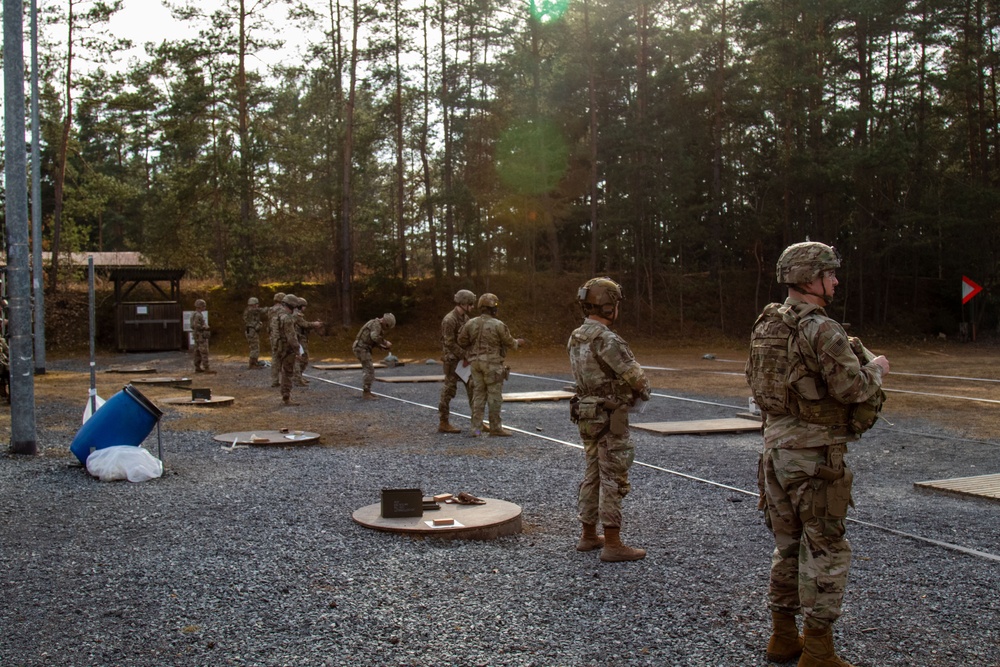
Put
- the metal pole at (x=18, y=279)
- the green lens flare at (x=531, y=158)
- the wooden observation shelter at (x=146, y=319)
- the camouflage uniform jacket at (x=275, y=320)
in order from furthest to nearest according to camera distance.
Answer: the green lens flare at (x=531, y=158), the wooden observation shelter at (x=146, y=319), the camouflage uniform jacket at (x=275, y=320), the metal pole at (x=18, y=279)

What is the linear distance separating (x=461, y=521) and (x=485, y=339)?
5534 millimetres

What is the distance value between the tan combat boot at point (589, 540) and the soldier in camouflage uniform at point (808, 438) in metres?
2.12

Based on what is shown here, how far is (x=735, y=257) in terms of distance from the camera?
141 ft

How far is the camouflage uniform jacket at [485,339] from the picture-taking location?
12.4 meters

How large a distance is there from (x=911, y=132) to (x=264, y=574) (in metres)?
38.4

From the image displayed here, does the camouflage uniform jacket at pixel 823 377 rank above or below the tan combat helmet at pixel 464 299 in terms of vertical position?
below

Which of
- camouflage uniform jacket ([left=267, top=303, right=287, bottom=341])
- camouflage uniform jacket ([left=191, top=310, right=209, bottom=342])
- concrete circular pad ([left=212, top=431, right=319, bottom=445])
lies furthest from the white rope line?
camouflage uniform jacket ([left=191, top=310, right=209, bottom=342])

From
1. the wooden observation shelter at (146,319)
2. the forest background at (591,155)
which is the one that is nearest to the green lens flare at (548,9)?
the forest background at (591,155)

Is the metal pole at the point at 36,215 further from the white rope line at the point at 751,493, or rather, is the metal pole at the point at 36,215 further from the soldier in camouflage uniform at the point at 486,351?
the soldier in camouflage uniform at the point at 486,351

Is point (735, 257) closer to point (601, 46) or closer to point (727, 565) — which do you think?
point (601, 46)

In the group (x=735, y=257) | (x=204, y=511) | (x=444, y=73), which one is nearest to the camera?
(x=204, y=511)

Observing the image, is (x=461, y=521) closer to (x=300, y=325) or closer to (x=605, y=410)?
(x=605, y=410)

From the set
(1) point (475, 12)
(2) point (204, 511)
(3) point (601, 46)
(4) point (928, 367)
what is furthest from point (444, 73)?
(2) point (204, 511)

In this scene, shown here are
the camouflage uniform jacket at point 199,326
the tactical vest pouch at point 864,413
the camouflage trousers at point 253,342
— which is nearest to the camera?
the tactical vest pouch at point 864,413
